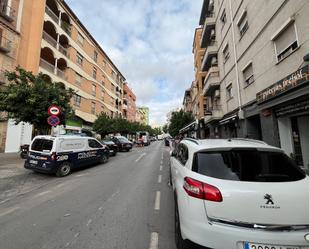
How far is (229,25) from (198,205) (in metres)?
15.3

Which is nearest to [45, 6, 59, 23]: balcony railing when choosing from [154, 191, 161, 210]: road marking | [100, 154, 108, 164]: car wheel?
[100, 154, 108, 164]: car wheel

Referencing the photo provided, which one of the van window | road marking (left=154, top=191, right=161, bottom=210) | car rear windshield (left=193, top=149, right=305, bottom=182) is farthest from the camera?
the van window

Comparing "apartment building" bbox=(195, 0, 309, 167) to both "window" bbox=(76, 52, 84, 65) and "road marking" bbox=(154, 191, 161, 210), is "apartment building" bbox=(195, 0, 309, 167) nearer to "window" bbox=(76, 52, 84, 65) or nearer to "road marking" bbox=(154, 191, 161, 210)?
"road marking" bbox=(154, 191, 161, 210)

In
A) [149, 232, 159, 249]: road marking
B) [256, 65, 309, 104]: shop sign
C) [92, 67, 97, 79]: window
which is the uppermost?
[92, 67, 97, 79]: window

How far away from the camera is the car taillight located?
220 cm

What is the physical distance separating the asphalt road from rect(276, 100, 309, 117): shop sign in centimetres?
599

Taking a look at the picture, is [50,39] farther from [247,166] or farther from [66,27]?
[247,166]

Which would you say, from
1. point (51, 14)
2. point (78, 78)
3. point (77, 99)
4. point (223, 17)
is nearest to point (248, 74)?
point (223, 17)

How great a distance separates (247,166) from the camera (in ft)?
8.27

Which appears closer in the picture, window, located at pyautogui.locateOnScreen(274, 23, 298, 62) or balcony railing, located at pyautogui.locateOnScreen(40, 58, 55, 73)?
window, located at pyautogui.locateOnScreen(274, 23, 298, 62)

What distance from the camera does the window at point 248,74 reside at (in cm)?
1090

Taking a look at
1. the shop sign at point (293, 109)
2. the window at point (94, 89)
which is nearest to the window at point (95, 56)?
the window at point (94, 89)

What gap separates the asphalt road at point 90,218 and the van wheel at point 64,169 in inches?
69.2

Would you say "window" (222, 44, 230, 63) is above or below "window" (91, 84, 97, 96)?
below
